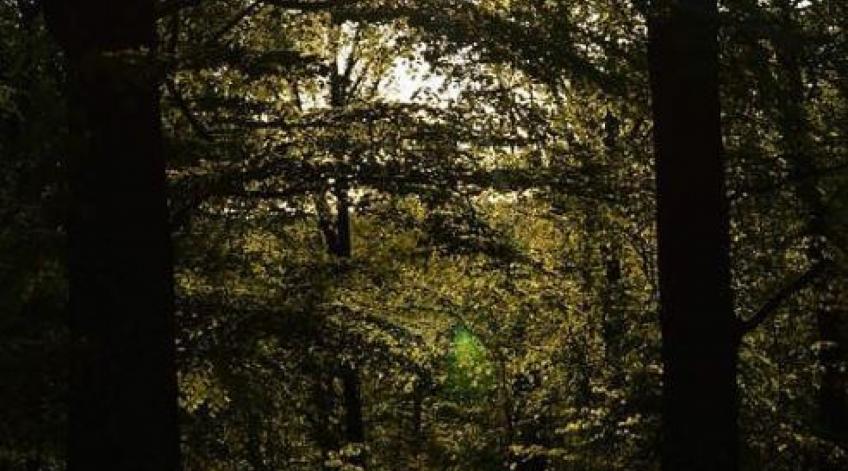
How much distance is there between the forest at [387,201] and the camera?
5.08 meters

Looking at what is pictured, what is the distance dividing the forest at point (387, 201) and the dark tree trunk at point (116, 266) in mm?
13

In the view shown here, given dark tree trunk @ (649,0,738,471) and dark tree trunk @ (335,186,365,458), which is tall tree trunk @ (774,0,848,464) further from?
dark tree trunk @ (335,186,365,458)

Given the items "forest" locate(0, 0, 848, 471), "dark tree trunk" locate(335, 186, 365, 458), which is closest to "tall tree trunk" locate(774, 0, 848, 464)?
"forest" locate(0, 0, 848, 471)

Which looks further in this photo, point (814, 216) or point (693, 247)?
point (814, 216)

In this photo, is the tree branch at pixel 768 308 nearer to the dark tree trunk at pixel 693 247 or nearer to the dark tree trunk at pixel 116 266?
the dark tree trunk at pixel 693 247

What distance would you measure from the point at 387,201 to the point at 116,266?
4.44 meters

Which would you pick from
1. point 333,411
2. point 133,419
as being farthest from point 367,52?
point 133,419

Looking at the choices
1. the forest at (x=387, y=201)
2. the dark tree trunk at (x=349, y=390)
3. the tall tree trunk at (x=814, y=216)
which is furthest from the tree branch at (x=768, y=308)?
the dark tree trunk at (x=349, y=390)

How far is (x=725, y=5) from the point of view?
5.52m

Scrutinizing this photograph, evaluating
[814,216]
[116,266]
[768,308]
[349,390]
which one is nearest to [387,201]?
[768,308]

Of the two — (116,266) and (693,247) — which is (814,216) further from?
(116,266)

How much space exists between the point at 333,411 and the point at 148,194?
23133 mm

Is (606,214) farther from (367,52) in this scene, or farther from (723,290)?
(367,52)

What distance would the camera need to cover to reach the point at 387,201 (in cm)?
924
